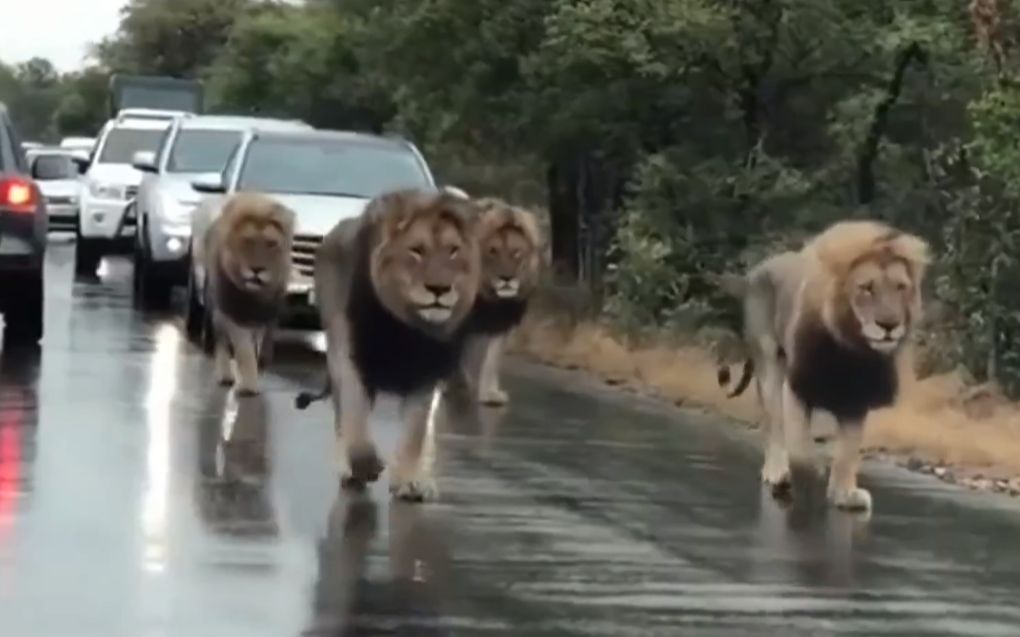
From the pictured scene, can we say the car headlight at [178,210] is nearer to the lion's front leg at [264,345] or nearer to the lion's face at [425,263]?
the lion's front leg at [264,345]

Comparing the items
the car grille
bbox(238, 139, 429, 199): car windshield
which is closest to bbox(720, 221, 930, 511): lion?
the car grille

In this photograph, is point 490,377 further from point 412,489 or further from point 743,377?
point 412,489

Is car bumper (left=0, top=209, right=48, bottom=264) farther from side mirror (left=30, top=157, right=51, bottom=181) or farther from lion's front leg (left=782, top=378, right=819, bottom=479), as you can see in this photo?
lion's front leg (left=782, top=378, right=819, bottom=479)

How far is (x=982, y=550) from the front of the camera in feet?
37.6

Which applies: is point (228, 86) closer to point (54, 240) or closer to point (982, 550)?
point (54, 240)

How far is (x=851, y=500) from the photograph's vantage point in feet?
40.9

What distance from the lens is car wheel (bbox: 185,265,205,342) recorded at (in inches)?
821

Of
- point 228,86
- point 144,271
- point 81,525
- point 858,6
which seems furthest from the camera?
point 228,86

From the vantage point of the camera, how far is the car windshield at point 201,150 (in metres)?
25.7

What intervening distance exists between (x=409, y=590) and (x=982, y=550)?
309 centimetres

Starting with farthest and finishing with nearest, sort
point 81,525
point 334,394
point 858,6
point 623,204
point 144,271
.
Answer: point 623,204 → point 144,271 → point 858,6 → point 334,394 → point 81,525

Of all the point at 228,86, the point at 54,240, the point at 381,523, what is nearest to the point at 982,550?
the point at 381,523

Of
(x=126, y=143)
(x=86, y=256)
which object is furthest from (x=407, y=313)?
(x=126, y=143)

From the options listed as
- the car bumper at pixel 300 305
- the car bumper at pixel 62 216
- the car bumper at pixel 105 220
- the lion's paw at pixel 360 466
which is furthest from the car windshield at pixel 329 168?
the car bumper at pixel 62 216
